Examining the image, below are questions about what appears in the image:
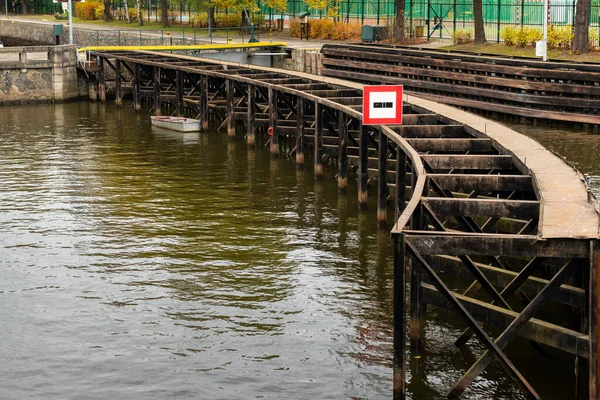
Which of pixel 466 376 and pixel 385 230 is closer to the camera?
pixel 466 376

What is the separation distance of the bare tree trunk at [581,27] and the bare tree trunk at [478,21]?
323 inches

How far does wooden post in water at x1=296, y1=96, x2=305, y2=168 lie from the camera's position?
3856cm

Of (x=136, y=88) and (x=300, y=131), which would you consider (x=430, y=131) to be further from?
(x=136, y=88)

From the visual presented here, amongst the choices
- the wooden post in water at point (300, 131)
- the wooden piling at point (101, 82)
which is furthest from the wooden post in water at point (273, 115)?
the wooden piling at point (101, 82)

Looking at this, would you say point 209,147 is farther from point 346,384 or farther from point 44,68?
point 346,384

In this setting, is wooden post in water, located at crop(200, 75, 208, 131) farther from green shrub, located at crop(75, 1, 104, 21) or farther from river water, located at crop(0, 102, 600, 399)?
green shrub, located at crop(75, 1, 104, 21)

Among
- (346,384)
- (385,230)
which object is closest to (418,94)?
(385,230)

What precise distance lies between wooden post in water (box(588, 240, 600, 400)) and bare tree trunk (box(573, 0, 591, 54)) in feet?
129

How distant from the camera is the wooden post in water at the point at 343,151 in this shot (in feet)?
112

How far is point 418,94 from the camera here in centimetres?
5541

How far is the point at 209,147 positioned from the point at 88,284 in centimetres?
2077

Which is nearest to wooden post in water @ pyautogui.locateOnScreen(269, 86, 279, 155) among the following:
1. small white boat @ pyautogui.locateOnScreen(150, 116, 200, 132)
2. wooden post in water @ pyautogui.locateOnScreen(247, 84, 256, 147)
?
wooden post in water @ pyautogui.locateOnScreen(247, 84, 256, 147)

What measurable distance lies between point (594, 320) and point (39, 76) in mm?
47901

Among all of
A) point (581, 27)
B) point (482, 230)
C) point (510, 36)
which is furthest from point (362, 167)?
point (510, 36)
